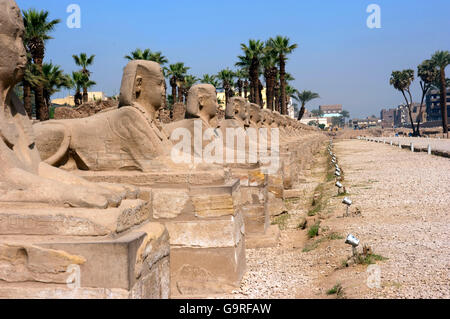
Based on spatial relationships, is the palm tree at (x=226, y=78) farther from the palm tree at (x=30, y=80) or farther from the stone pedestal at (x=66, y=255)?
the stone pedestal at (x=66, y=255)

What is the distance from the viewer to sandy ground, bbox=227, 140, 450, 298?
13.0 ft

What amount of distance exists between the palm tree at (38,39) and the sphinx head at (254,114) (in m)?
9.63

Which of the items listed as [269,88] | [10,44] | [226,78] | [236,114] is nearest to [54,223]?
[10,44]

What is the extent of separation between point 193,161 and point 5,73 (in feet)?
7.12

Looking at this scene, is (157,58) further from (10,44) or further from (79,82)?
(10,44)

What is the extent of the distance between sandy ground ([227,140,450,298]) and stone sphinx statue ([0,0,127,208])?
6.21 feet

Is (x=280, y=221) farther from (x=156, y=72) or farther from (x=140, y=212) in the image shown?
(x=140, y=212)

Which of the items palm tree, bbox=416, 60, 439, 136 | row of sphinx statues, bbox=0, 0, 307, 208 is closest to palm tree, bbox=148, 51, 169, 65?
row of sphinx statues, bbox=0, 0, 307, 208

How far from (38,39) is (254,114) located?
1071 centimetres

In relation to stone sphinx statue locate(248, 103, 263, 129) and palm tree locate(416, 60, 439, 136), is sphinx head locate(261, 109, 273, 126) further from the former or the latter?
palm tree locate(416, 60, 439, 136)

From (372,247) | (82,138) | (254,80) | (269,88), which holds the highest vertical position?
(254,80)

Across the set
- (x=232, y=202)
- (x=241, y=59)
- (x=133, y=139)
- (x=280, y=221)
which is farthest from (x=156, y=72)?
(x=241, y=59)

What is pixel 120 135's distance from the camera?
15.9 feet
